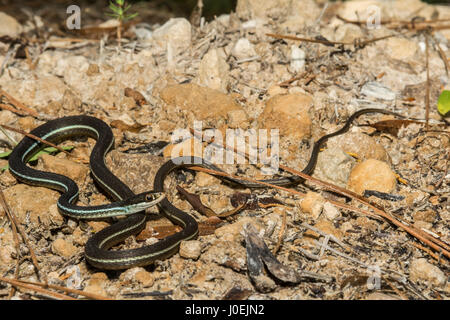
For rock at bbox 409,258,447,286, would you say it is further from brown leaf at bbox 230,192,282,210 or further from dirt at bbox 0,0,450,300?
brown leaf at bbox 230,192,282,210

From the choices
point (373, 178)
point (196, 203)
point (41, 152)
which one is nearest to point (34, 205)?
point (41, 152)

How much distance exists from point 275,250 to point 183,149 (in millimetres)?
1640

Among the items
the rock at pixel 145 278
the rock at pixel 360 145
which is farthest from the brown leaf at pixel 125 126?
the rock at pixel 360 145

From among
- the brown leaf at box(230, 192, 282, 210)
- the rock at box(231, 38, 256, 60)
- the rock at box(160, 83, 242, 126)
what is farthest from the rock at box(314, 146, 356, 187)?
the rock at box(231, 38, 256, 60)

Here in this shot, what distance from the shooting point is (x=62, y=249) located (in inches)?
153

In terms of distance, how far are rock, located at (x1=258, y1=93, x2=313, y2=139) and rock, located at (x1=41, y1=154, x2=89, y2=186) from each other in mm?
2072

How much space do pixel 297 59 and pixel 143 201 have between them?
9.22 ft

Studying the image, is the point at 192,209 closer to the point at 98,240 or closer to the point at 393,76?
the point at 98,240

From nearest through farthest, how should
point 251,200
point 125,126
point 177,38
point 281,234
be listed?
point 281,234 < point 251,200 < point 125,126 < point 177,38

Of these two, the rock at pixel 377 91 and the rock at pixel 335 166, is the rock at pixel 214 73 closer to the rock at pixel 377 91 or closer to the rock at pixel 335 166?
the rock at pixel 335 166

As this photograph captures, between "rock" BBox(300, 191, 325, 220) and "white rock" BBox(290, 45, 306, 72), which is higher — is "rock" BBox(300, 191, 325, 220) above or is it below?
below

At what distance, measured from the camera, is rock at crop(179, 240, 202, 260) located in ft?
12.1

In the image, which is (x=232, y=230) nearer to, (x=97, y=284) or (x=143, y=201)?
(x=143, y=201)
